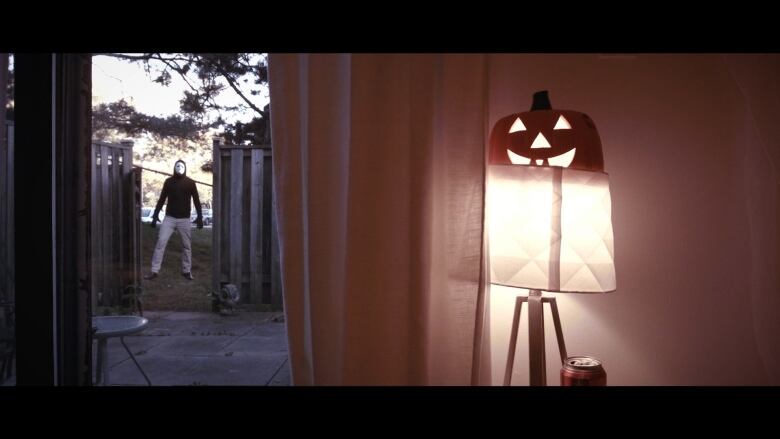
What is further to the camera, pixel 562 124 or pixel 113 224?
pixel 113 224

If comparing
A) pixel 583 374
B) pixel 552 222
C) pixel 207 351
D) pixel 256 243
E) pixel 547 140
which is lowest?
pixel 207 351

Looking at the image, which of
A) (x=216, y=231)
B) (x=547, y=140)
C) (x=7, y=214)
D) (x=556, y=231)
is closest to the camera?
(x=556, y=231)

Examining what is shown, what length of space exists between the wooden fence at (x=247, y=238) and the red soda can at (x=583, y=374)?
0.94 meters

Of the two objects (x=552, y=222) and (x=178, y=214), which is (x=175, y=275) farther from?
(x=552, y=222)

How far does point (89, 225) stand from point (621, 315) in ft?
5.47

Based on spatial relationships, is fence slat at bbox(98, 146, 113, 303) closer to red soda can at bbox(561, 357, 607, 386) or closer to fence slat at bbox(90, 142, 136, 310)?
fence slat at bbox(90, 142, 136, 310)

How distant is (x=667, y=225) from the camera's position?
53.8 inches

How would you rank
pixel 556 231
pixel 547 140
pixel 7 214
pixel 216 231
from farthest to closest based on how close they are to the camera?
pixel 216 231 → pixel 7 214 → pixel 547 140 → pixel 556 231

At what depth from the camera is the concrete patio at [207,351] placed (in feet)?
5.05

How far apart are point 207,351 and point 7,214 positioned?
0.74 m

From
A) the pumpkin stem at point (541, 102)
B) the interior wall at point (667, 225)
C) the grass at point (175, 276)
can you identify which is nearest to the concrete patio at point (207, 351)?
the grass at point (175, 276)

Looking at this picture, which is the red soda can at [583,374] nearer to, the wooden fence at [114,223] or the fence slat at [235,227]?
the fence slat at [235,227]

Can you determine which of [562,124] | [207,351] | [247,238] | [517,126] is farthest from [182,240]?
[562,124]

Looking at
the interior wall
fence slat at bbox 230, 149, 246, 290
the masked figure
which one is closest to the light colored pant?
the masked figure
